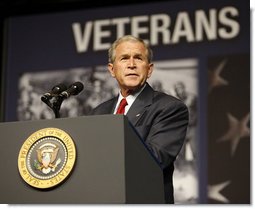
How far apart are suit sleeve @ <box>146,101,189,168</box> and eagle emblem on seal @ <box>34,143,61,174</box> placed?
0.33m

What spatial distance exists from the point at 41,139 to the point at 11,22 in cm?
305

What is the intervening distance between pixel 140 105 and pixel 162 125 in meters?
0.16

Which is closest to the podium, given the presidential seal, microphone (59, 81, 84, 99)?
the presidential seal

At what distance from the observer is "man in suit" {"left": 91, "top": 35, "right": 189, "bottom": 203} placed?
1958mm

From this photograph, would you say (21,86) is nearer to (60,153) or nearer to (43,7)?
(43,7)

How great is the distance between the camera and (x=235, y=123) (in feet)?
12.8

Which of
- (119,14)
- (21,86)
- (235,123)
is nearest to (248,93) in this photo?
(235,123)

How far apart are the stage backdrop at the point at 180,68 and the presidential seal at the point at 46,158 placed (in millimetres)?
2251

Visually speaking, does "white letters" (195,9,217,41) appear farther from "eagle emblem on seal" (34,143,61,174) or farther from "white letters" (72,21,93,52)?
"eagle emblem on seal" (34,143,61,174)

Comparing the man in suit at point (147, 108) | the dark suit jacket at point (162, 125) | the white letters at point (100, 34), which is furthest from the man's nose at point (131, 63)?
the white letters at point (100, 34)

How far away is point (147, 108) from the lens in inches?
83.5

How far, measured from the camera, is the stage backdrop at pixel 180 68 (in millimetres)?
3883

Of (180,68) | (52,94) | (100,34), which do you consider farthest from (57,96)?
(100,34)

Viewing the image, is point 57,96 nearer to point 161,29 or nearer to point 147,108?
point 147,108
